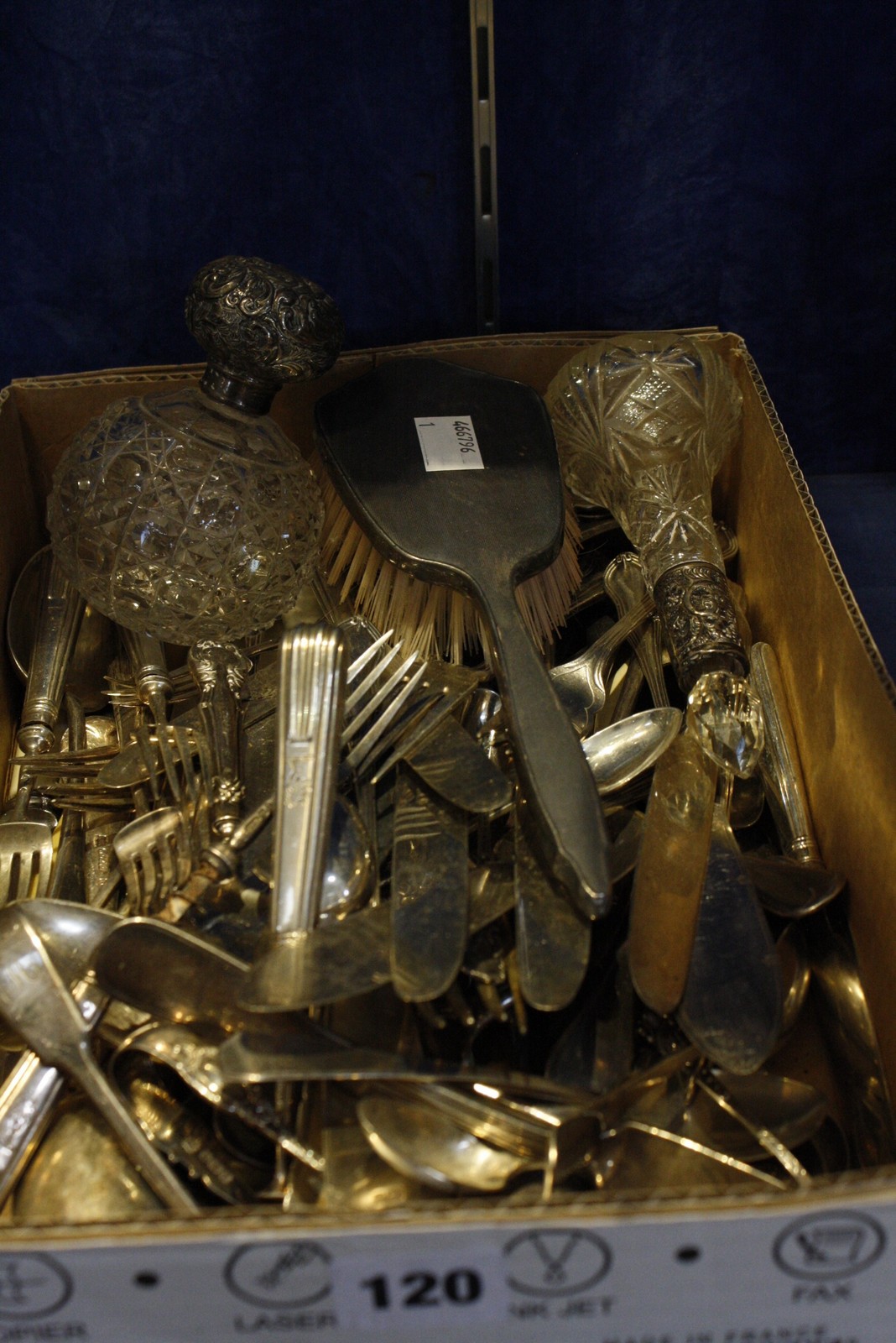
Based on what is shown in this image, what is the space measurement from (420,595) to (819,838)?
0.33m

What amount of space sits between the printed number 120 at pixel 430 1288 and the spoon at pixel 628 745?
32 centimetres

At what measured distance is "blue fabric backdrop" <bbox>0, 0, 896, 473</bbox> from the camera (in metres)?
0.94

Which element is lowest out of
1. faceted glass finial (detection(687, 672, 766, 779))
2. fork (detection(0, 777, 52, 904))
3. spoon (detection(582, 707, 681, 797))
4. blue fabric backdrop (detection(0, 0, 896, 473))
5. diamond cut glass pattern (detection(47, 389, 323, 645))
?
fork (detection(0, 777, 52, 904))

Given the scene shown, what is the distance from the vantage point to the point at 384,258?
3.47ft

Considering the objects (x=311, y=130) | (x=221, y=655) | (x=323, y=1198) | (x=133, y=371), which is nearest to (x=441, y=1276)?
(x=323, y=1198)

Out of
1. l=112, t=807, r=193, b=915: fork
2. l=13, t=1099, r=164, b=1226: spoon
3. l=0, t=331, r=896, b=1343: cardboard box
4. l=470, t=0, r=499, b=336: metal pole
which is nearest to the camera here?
l=0, t=331, r=896, b=1343: cardboard box

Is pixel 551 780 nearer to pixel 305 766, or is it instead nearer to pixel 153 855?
pixel 305 766

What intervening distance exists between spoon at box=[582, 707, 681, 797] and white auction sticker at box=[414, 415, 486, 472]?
0.24 m

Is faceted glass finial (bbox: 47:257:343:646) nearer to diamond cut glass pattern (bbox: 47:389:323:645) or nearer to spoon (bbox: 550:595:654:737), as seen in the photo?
diamond cut glass pattern (bbox: 47:389:323:645)

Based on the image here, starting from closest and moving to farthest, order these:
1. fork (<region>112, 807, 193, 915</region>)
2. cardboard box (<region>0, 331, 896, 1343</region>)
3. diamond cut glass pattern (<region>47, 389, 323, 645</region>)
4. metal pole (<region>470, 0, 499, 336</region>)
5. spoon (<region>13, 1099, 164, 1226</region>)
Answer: cardboard box (<region>0, 331, 896, 1343</region>) < spoon (<region>13, 1099, 164, 1226</region>) < fork (<region>112, 807, 193, 915</region>) < diamond cut glass pattern (<region>47, 389, 323, 645</region>) < metal pole (<region>470, 0, 499, 336</region>)

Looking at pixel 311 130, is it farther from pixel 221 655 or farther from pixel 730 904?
pixel 730 904

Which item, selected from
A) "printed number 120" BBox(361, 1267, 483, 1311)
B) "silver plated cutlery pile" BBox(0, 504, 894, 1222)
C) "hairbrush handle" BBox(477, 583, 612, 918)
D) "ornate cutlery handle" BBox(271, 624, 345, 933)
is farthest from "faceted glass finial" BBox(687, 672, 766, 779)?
"printed number 120" BBox(361, 1267, 483, 1311)

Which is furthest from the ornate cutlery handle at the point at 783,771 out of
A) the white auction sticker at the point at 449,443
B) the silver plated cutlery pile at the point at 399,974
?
the white auction sticker at the point at 449,443

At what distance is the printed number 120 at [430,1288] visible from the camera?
0.49 metres
